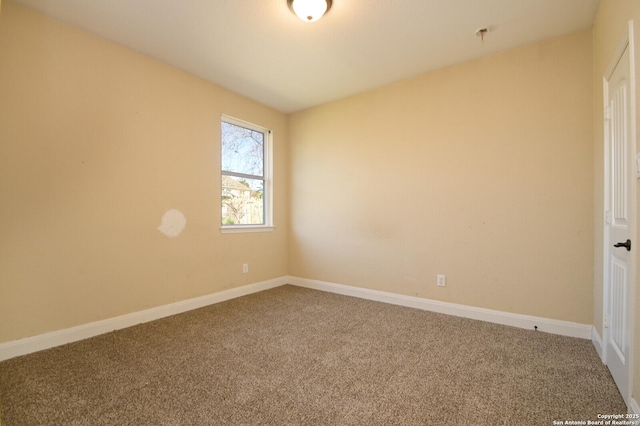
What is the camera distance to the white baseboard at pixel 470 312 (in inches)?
100

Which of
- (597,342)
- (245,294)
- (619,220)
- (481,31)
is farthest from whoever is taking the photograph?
(245,294)

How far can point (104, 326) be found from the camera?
2.61 metres

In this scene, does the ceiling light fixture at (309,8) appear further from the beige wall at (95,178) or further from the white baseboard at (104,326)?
the white baseboard at (104,326)

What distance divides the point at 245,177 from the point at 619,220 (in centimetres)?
364

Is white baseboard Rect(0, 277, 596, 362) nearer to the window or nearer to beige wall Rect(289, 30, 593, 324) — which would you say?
beige wall Rect(289, 30, 593, 324)

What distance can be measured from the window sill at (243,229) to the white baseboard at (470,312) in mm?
1034

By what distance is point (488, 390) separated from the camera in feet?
5.71

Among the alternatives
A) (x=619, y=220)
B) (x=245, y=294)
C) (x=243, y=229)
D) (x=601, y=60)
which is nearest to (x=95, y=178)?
(x=243, y=229)

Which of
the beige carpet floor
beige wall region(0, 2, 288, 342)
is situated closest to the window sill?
beige wall region(0, 2, 288, 342)

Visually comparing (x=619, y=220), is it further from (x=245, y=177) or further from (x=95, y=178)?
(x=95, y=178)

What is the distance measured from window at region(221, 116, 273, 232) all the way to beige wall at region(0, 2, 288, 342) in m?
0.20

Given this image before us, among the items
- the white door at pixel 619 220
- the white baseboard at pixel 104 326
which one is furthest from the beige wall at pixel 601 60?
the white baseboard at pixel 104 326

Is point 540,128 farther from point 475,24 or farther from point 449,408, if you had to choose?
point 449,408

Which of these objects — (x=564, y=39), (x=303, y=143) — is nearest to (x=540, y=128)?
(x=564, y=39)
